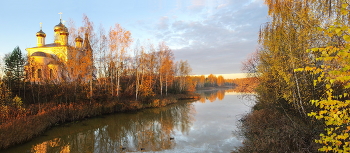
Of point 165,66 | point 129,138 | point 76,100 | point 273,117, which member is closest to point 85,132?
point 129,138

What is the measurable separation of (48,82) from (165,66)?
55.8 ft

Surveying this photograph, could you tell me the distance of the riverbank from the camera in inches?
340

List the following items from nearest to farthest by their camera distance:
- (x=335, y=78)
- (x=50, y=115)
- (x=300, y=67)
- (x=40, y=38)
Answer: (x=335, y=78) → (x=300, y=67) → (x=50, y=115) → (x=40, y=38)

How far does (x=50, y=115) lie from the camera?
42.0ft

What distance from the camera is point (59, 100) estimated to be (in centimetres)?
1598

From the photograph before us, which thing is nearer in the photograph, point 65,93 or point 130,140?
point 130,140

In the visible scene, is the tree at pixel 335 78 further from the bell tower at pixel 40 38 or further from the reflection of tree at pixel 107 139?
the bell tower at pixel 40 38

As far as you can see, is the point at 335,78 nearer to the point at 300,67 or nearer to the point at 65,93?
the point at 300,67

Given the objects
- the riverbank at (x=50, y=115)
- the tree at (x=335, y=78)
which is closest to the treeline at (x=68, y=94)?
the riverbank at (x=50, y=115)

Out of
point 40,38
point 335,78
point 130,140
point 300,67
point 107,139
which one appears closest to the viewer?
point 335,78

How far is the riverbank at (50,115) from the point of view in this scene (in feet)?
28.4

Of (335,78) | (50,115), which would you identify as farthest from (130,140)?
(335,78)

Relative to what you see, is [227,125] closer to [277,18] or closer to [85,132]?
[277,18]

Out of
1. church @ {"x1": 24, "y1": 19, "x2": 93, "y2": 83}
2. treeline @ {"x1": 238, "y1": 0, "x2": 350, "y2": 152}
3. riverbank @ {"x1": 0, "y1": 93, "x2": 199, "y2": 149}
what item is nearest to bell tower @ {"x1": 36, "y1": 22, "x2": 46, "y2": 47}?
church @ {"x1": 24, "y1": 19, "x2": 93, "y2": 83}
